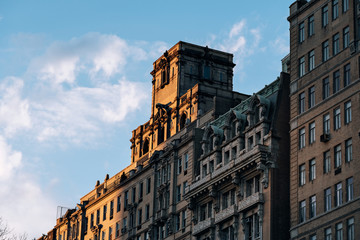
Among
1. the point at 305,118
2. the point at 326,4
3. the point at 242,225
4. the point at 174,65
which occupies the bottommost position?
the point at 242,225

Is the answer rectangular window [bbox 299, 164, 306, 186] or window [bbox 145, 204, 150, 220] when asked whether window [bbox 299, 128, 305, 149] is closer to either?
rectangular window [bbox 299, 164, 306, 186]

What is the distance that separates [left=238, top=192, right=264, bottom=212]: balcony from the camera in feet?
329

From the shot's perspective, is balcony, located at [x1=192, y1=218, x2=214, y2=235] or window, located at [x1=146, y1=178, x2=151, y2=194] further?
window, located at [x1=146, y1=178, x2=151, y2=194]

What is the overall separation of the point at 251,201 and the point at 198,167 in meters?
15.0

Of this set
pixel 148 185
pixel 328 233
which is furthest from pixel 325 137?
pixel 148 185

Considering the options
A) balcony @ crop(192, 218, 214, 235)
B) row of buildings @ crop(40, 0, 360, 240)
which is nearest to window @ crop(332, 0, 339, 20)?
row of buildings @ crop(40, 0, 360, 240)

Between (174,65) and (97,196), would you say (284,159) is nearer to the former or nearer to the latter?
(174,65)

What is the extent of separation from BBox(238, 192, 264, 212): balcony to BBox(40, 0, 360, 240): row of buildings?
15 cm

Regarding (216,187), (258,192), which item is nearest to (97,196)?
(216,187)

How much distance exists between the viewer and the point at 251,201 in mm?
101625

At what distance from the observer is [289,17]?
104 metres

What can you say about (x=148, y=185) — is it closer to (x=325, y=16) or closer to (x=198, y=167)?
(x=198, y=167)

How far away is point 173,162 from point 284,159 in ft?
74.9

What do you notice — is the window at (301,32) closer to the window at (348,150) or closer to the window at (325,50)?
the window at (325,50)
